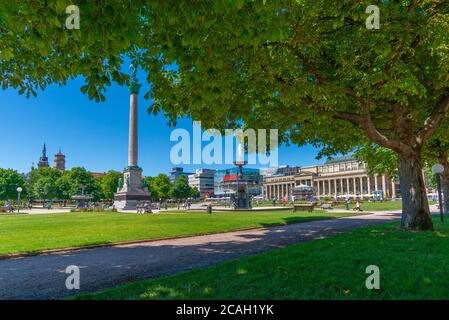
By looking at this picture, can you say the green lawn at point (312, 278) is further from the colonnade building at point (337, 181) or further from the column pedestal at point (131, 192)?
the colonnade building at point (337, 181)

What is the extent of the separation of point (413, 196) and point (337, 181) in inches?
6318

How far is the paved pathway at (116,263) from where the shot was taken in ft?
23.4

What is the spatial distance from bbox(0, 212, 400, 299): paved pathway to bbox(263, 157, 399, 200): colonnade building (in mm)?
130486

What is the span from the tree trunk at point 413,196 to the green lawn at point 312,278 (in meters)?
5.44

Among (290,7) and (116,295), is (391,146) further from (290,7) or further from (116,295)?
(116,295)

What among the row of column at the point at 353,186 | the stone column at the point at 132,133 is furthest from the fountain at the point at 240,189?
the row of column at the point at 353,186

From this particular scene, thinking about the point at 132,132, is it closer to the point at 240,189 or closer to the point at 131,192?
the point at 131,192

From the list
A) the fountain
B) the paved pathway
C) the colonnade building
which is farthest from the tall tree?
the colonnade building

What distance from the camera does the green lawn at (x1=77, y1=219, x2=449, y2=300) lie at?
570 cm

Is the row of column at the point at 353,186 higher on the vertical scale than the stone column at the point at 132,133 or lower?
lower

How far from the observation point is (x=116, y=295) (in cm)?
596
